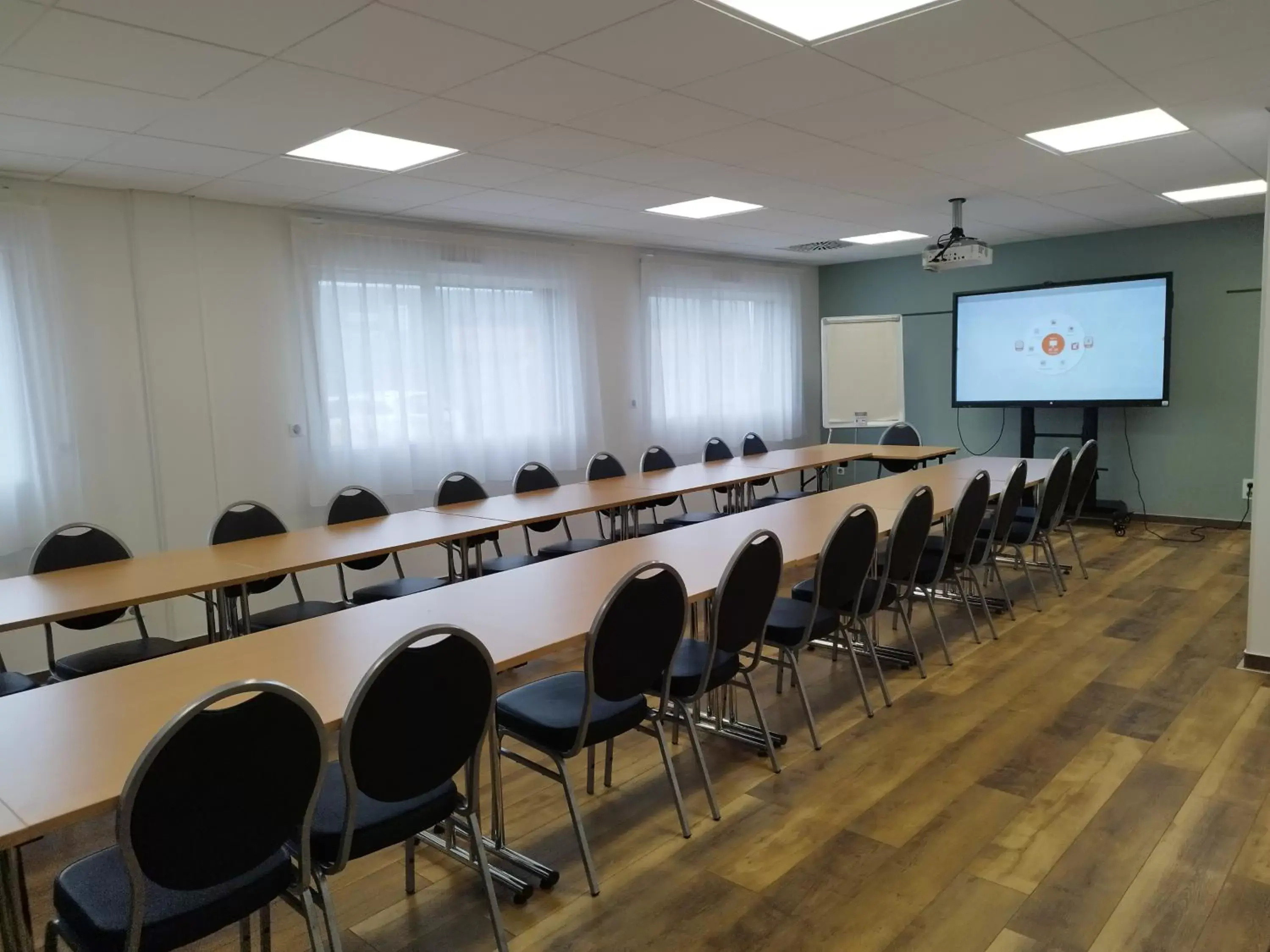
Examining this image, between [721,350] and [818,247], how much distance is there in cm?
133

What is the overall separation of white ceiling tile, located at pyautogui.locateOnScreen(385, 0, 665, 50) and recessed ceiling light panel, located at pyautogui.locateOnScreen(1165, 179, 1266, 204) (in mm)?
4883

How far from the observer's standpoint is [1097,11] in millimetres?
2713

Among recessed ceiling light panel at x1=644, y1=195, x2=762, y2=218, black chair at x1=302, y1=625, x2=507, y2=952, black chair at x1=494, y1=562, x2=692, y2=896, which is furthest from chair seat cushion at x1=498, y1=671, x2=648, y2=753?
recessed ceiling light panel at x1=644, y1=195, x2=762, y2=218

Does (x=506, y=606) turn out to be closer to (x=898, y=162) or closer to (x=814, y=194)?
(x=898, y=162)

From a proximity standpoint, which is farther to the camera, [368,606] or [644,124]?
[644,124]

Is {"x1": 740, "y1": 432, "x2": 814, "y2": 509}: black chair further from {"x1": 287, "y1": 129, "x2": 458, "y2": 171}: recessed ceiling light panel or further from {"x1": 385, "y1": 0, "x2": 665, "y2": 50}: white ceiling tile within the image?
{"x1": 385, "y1": 0, "x2": 665, "y2": 50}: white ceiling tile

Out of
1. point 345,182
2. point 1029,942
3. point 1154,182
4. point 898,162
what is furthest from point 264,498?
point 1154,182

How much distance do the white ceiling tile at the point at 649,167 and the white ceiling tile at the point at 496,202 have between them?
72 centimetres

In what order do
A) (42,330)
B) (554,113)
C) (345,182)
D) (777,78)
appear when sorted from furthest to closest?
(345,182) → (42,330) → (554,113) → (777,78)

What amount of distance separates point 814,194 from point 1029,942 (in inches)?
178

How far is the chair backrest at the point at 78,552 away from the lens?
3580 mm

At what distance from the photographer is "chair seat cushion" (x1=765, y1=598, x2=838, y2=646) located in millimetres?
3301

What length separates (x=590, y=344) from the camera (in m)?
7.21

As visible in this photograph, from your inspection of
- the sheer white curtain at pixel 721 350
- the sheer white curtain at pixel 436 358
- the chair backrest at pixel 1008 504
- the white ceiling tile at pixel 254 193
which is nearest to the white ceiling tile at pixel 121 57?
the white ceiling tile at pixel 254 193
